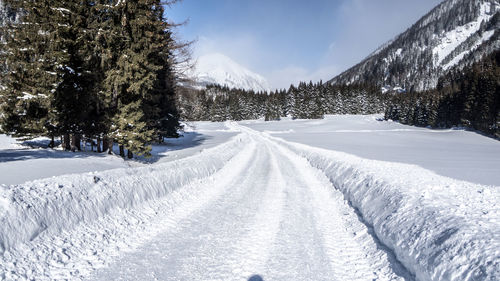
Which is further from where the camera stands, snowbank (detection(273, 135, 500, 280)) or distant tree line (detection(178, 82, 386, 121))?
distant tree line (detection(178, 82, 386, 121))

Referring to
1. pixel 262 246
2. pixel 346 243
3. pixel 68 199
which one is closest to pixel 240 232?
pixel 262 246

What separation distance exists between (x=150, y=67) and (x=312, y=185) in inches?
409

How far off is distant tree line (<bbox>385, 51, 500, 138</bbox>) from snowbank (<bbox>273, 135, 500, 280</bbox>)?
173ft

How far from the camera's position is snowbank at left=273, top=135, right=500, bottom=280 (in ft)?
10.6

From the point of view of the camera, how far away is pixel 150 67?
13859 mm

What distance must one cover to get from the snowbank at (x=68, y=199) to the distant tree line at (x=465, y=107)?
57.8 meters

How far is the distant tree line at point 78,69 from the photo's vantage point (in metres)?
12.1

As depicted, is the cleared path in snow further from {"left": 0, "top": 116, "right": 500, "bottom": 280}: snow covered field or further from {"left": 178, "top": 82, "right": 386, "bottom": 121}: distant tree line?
{"left": 178, "top": 82, "right": 386, "bottom": 121}: distant tree line

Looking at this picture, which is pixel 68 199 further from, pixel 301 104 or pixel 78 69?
pixel 301 104

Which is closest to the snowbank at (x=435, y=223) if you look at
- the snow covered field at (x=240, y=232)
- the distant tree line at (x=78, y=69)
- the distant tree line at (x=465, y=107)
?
the snow covered field at (x=240, y=232)

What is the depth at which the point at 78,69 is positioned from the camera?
43.7 ft

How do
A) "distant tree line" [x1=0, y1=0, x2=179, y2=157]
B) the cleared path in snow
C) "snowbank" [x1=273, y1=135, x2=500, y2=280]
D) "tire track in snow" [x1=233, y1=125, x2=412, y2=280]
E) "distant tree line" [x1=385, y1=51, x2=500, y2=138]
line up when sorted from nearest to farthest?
"snowbank" [x1=273, y1=135, x2=500, y2=280]
the cleared path in snow
"tire track in snow" [x1=233, y1=125, x2=412, y2=280]
"distant tree line" [x1=0, y1=0, x2=179, y2=157]
"distant tree line" [x1=385, y1=51, x2=500, y2=138]

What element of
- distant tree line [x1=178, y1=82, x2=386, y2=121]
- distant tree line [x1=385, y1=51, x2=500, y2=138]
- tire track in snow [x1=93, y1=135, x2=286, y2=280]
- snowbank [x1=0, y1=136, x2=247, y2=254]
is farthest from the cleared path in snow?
distant tree line [x1=178, y1=82, x2=386, y2=121]

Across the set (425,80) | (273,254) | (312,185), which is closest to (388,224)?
(273,254)
